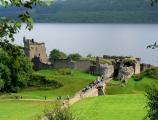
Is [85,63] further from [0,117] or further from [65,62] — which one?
[0,117]

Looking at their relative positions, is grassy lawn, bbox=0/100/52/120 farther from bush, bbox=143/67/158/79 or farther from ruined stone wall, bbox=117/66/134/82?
bush, bbox=143/67/158/79

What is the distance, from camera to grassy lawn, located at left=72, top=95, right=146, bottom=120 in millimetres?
44469

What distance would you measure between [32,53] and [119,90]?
32.1 metres

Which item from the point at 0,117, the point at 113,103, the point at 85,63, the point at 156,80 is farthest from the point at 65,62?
the point at 0,117

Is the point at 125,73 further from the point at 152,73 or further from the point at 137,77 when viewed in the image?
the point at 152,73

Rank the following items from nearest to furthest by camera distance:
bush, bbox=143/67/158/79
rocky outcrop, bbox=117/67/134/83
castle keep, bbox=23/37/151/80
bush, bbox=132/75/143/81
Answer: bush, bbox=132/75/143/81 → bush, bbox=143/67/158/79 → rocky outcrop, bbox=117/67/134/83 → castle keep, bbox=23/37/151/80

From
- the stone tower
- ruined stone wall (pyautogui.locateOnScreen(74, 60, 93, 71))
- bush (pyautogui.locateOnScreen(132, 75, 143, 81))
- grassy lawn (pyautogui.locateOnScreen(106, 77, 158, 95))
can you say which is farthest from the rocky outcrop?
the stone tower

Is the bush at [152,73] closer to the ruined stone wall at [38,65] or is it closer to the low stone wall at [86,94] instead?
the low stone wall at [86,94]

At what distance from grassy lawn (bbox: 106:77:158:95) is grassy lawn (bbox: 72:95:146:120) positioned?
1460 cm

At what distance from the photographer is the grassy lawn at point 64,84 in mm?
72363

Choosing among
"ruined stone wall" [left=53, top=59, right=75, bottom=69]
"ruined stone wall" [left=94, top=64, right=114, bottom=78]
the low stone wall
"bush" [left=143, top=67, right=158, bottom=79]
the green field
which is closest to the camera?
the green field

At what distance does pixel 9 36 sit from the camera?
11008mm

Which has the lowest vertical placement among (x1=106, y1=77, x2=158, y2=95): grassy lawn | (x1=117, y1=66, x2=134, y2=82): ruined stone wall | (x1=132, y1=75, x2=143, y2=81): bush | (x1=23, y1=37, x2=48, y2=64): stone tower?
(x1=106, y1=77, x2=158, y2=95): grassy lawn

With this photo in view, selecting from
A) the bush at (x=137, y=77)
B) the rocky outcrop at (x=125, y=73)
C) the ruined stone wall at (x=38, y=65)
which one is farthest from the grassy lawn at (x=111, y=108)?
the ruined stone wall at (x=38, y=65)
